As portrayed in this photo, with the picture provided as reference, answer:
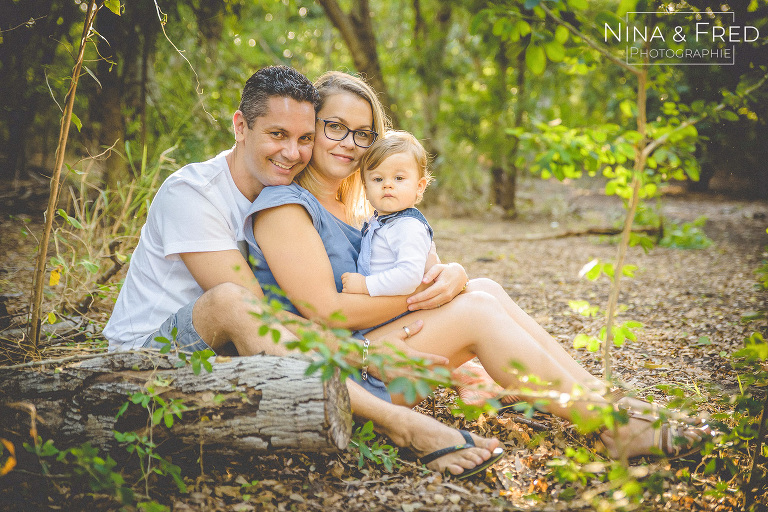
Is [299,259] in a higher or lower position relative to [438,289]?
higher

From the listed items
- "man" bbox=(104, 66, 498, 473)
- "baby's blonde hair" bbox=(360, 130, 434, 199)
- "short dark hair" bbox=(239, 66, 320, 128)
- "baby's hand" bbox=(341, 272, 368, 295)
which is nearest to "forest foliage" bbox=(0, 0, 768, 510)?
"man" bbox=(104, 66, 498, 473)

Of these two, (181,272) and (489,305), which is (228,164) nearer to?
(181,272)

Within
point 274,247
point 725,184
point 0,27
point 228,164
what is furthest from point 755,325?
point 725,184

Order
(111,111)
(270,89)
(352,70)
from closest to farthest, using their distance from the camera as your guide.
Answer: (270,89)
(111,111)
(352,70)

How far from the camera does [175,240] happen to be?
200 centimetres

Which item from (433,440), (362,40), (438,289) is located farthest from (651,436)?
(362,40)

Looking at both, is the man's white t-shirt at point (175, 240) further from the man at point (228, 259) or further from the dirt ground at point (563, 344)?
the dirt ground at point (563, 344)

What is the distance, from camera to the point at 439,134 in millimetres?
9680

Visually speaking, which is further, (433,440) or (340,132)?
(340,132)

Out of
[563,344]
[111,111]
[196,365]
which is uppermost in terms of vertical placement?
[111,111]

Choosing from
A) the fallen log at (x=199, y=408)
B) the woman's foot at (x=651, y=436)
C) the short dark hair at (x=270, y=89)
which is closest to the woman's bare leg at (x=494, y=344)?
the woman's foot at (x=651, y=436)

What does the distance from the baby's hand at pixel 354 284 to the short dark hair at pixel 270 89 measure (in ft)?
2.61

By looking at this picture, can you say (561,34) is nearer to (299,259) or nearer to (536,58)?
(536,58)

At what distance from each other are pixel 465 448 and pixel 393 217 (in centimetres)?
103
